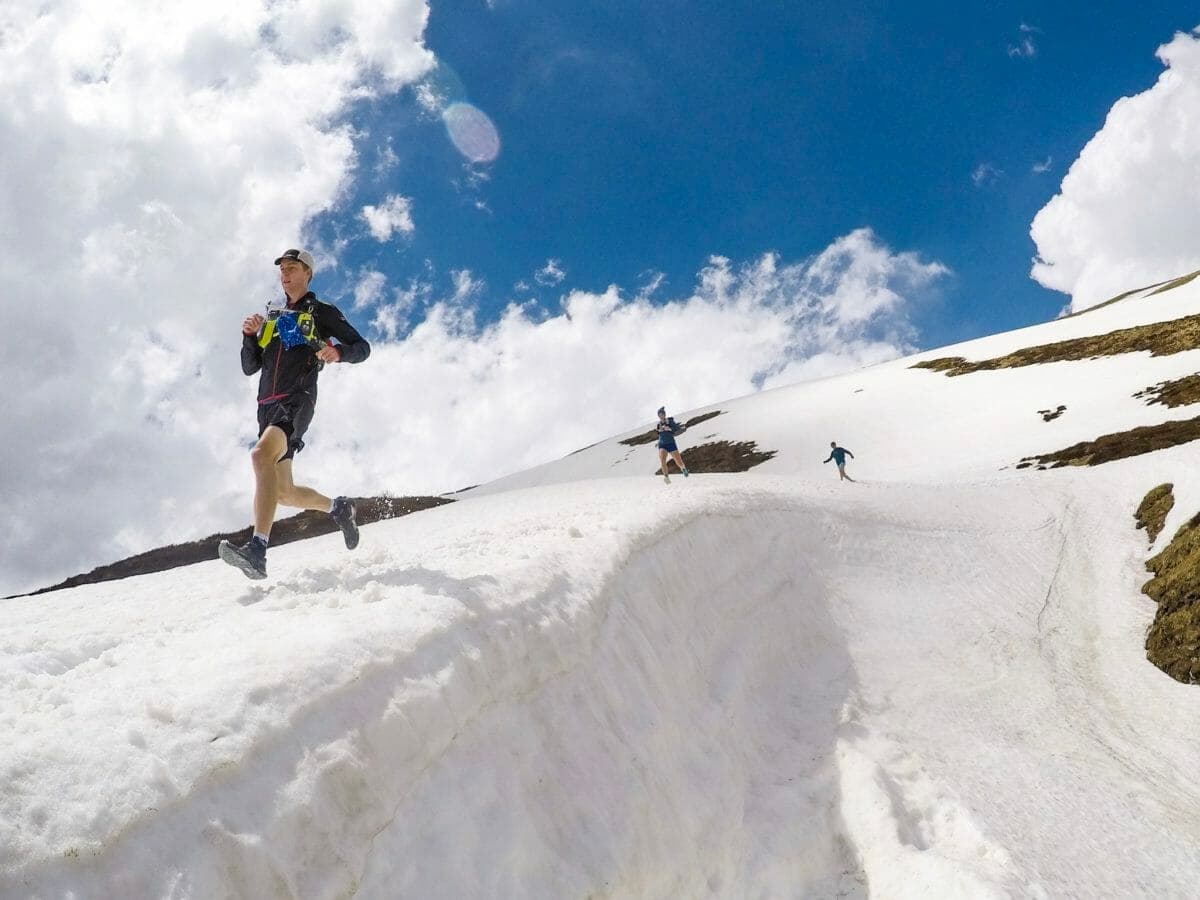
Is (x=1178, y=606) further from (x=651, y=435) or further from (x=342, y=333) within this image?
(x=651, y=435)

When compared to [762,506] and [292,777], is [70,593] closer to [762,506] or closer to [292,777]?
[292,777]

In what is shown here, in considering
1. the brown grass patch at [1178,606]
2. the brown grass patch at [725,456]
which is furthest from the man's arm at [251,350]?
the brown grass patch at [725,456]

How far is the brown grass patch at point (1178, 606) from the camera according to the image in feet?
33.4

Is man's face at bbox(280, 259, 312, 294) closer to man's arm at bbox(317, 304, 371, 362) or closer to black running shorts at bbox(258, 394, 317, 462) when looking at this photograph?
man's arm at bbox(317, 304, 371, 362)

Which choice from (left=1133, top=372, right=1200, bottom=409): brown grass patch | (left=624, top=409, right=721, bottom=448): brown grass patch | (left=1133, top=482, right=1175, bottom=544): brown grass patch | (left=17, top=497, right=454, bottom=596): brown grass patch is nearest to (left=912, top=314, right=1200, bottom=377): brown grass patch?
(left=1133, top=372, right=1200, bottom=409): brown grass patch

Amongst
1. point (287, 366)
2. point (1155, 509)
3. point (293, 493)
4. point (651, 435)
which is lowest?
point (1155, 509)

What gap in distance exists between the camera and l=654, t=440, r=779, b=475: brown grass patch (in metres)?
49.6

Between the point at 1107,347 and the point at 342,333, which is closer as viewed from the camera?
the point at 342,333

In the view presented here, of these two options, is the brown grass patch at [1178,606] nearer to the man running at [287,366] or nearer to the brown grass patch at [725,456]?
the man running at [287,366]

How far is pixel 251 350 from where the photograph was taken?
7.09 m

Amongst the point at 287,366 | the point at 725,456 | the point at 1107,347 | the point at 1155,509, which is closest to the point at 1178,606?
the point at 1155,509

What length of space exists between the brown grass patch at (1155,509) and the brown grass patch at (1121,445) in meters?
9.20

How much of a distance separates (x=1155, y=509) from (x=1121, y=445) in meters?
13.5

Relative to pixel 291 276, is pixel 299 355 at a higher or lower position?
lower
